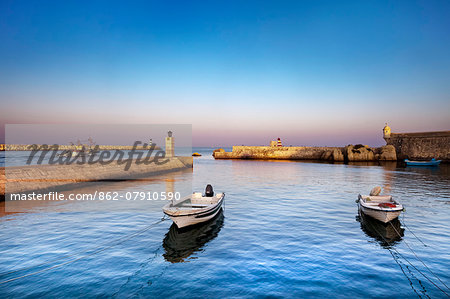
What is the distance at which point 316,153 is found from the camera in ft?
250

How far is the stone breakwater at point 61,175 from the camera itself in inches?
784

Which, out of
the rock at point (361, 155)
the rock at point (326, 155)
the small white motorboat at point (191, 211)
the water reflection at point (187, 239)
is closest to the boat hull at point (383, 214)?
the water reflection at point (187, 239)

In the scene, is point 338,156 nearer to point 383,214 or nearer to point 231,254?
point 383,214

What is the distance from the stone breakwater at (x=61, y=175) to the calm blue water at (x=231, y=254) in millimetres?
6080

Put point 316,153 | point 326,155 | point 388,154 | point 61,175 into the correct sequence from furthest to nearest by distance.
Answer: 1. point 316,153
2. point 326,155
3. point 388,154
4. point 61,175

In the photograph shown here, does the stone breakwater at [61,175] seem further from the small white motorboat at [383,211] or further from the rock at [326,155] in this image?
the rock at [326,155]

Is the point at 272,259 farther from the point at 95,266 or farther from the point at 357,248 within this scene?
the point at 95,266

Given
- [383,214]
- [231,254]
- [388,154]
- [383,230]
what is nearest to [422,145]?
[388,154]

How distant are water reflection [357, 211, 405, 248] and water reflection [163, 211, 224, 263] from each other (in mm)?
7362

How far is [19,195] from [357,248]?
2300cm

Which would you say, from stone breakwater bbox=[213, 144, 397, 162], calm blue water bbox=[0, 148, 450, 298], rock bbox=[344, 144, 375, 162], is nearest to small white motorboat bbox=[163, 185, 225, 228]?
calm blue water bbox=[0, 148, 450, 298]

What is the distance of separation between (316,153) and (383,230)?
65836 millimetres

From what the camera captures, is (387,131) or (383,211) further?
(387,131)

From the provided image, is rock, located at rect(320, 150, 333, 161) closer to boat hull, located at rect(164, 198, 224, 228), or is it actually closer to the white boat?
the white boat
